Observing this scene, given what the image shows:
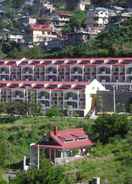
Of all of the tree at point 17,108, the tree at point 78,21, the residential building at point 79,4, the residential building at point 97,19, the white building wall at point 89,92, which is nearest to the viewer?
the tree at point 17,108

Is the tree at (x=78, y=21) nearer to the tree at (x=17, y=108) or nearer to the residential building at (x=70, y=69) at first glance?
the residential building at (x=70, y=69)

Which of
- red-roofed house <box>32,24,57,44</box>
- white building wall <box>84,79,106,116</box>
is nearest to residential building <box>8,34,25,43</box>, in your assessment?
red-roofed house <box>32,24,57,44</box>

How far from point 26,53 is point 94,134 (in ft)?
45.0

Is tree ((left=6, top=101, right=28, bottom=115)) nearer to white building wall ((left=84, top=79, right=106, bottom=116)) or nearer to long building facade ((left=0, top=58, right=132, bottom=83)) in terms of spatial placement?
white building wall ((left=84, top=79, right=106, bottom=116))

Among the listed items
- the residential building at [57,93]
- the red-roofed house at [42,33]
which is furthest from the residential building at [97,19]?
the residential building at [57,93]

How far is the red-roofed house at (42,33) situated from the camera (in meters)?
41.4

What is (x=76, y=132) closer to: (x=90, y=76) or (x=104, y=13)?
(x=90, y=76)

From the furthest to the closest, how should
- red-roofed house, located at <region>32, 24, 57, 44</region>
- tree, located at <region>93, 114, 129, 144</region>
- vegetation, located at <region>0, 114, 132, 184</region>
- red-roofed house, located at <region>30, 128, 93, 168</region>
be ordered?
red-roofed house, located at <region>32, 24, 57, 44</region> → tree, located at <region>93, 114, 129, 144</region> → red-roofed house, located at <region>30, 128, 93, 168</region> → vegetation, located at <region>0, 114, 132, 184</region>

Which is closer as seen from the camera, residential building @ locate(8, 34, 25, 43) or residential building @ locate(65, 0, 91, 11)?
residential building @ locate(8, 34, 25, 43)

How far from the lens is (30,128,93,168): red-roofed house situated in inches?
819

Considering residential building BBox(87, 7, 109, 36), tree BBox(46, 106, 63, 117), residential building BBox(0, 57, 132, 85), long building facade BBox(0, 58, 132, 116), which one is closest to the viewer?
tree BBox(46, 106, 63, 117)

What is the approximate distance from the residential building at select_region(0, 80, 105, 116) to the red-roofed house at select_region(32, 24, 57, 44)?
11215mm

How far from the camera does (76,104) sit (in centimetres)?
2822

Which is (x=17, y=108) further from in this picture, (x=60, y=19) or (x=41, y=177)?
(x=60, y=19)
